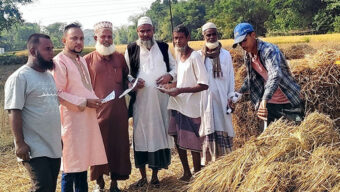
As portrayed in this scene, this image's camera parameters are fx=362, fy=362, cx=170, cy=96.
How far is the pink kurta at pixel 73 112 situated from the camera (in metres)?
3.35

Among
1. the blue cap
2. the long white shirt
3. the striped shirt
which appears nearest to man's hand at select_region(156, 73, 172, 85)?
the long white shirt

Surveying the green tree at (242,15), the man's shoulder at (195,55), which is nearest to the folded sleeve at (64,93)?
the man's shoulder at (195,55)

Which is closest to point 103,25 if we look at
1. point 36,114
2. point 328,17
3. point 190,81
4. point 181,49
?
point 181,49

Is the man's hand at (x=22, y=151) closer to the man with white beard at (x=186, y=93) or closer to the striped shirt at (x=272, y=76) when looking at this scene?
the man with white beard at (x=186, y=93)

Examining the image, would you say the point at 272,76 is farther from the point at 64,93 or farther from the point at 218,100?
the point at 64,93

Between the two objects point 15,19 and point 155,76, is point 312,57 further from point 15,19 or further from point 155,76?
point 15,19

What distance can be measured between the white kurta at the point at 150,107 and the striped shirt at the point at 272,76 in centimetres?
100

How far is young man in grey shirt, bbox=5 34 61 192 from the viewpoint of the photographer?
9.04ft

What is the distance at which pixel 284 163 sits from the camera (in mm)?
2607

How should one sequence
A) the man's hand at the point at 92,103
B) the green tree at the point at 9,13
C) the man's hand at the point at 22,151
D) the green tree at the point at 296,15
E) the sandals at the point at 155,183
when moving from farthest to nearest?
1. the green tree at the point at 296,15
2. the green tree at the point at 9,13
3. the sandals at the point at 155,183
4. the man's hand at the point at 92,103
5. the man's hand at the point at 22,151

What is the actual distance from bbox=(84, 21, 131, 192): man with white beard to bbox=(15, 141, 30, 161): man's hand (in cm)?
125

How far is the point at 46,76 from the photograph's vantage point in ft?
9.89

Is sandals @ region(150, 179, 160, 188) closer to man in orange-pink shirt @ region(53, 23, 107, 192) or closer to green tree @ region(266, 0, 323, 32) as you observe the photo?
man in orange-pink shirt @ region(53, 23, 107, 192)

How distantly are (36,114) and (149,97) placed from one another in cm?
155
